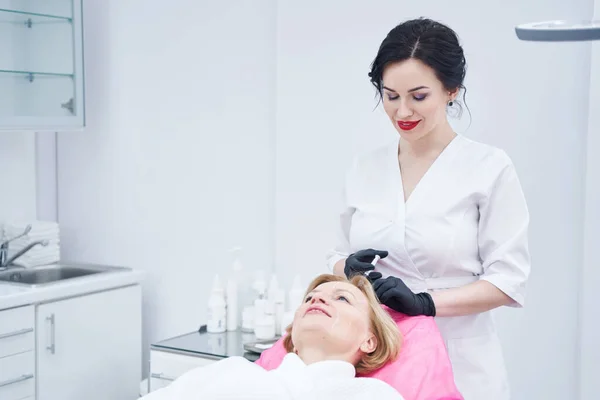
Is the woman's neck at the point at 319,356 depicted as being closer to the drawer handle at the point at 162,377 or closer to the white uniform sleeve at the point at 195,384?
the white uniform sleeve at the point at 195,384

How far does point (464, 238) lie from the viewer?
180 centimetres

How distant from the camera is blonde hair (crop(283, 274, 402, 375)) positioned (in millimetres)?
1647

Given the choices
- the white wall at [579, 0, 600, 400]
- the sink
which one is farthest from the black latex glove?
the sink

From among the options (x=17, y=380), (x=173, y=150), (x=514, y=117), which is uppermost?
(x=514, y=117)

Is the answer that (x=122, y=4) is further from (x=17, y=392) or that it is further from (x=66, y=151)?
(x=17, y=392)

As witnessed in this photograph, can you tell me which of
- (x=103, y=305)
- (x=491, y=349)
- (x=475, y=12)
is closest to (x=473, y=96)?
(x=475, y=12)

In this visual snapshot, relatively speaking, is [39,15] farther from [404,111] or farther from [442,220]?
[442,220]

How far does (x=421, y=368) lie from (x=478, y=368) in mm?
278

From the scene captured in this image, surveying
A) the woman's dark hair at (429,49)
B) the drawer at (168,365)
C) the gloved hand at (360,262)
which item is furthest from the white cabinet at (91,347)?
the woman's dark hair at (429,49)

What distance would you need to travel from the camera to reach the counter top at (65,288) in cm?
252

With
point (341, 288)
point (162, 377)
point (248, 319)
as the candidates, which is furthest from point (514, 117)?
point (162, 377)

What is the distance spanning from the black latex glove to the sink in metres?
1.55

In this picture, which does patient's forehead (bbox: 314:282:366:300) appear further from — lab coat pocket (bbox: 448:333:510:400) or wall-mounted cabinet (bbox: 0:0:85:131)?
wall-mounted cabinet (bbox: 0:0:85:131)

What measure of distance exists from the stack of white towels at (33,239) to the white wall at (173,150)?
0.23m
